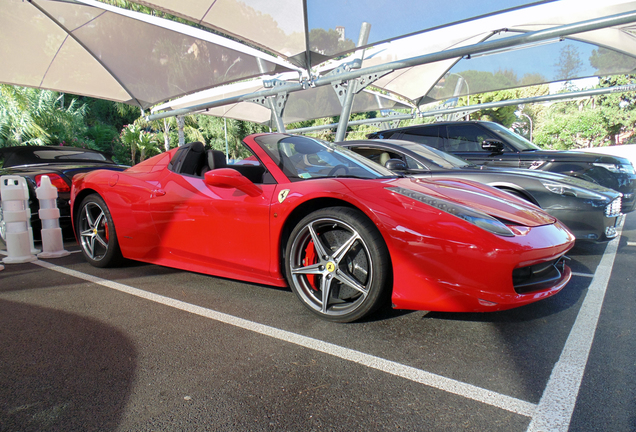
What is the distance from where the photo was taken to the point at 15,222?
13.7ft

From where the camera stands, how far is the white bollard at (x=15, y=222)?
411 centimetres

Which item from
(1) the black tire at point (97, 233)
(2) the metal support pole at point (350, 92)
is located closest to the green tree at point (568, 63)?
(2) the metal support pole at point (350, 92)

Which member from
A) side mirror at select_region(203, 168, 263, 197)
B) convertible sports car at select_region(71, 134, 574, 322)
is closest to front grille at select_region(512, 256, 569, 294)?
convertible sports car at select_region(71, 134, 574, 322)

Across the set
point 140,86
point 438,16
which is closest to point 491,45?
point 438,16

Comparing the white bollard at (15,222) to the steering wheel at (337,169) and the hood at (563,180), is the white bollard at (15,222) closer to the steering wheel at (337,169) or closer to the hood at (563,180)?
the steering wheel at (337,169)

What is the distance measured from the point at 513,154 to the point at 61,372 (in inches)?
→ 243

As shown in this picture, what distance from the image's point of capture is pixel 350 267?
2.40m

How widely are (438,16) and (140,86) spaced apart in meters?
9.42

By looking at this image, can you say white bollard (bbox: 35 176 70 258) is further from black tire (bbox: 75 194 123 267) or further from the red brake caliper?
the red brake caliper

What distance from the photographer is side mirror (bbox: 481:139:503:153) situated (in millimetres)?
5953

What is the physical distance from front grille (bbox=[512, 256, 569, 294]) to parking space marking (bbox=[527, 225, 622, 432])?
32 cm

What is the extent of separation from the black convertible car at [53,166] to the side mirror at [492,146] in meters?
5.41

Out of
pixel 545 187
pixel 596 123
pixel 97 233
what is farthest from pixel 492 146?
pixel 596 123

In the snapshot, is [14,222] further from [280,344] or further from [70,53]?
[70,53]
